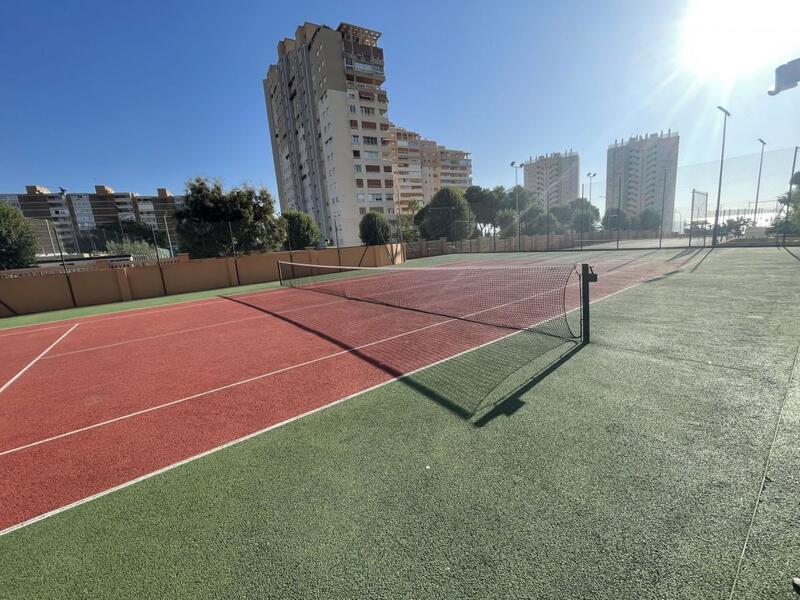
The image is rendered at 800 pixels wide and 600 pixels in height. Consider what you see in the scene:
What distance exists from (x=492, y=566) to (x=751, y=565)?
60.0 inches

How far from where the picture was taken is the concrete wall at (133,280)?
53.2ft

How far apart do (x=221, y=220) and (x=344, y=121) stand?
36.7 meters

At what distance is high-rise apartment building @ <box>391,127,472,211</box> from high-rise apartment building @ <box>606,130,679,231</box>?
150 ft

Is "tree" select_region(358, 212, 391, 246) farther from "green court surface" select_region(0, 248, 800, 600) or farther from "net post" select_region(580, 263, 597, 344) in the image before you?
"green court surface" select_region(0, 248, 800, 600)

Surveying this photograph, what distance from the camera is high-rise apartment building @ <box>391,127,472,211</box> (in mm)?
82375

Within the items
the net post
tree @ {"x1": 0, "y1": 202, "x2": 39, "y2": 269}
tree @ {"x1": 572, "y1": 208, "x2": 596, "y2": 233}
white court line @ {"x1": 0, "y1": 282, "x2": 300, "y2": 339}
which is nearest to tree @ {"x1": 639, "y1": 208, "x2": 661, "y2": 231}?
tree @ {"x1": 572, "y1": 208, "x2": 596, "y2": 233}

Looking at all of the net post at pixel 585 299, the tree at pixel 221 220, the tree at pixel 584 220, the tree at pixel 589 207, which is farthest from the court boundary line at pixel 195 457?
the tree at pixel 589 207

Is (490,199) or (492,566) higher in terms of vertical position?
(490,199)

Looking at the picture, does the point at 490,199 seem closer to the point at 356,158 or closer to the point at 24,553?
the point at 356,158

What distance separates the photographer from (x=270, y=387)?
17.5 feet

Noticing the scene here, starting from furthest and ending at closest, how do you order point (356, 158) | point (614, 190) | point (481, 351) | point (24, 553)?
point (614, 190) < point (356, 158) < point (481, 351) < point (24, 553)

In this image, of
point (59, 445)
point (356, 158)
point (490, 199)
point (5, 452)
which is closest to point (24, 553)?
A: point (59, 445)

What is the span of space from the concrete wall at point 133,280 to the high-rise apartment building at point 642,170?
104926 millimetres

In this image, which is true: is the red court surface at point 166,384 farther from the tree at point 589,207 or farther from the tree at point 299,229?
the tree at point 589,207
